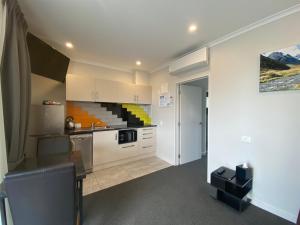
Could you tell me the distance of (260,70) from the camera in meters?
1.99

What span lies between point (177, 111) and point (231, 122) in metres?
1.40

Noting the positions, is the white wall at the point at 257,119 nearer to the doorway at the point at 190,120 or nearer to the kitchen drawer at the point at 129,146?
the doorway at the point at 190,120

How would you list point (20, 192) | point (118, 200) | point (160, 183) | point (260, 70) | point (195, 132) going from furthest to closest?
point (195, 132), point (160, 183), point (118, 200), point (260, 70), point (20, 192)

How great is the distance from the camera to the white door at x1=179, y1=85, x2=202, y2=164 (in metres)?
3.66

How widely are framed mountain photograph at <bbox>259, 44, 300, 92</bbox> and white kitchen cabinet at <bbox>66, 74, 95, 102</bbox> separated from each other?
10.7 ft

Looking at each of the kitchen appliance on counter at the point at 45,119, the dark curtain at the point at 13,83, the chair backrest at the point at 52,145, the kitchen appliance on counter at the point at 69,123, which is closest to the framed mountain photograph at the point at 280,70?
the chair backrest at the point at 52,145

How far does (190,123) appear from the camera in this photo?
3.82 metres

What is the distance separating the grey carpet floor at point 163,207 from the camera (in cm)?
179

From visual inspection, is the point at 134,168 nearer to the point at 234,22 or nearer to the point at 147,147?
the point at 147,147

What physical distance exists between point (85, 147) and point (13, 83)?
180cm

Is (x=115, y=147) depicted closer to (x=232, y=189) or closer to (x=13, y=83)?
(x=13, y=83)

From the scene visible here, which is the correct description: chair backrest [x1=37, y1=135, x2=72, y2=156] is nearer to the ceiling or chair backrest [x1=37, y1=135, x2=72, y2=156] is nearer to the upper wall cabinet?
the upper wall cabinet

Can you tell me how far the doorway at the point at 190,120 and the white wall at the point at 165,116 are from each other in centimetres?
15

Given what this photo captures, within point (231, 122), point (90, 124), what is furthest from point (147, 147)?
point (231, 122)
